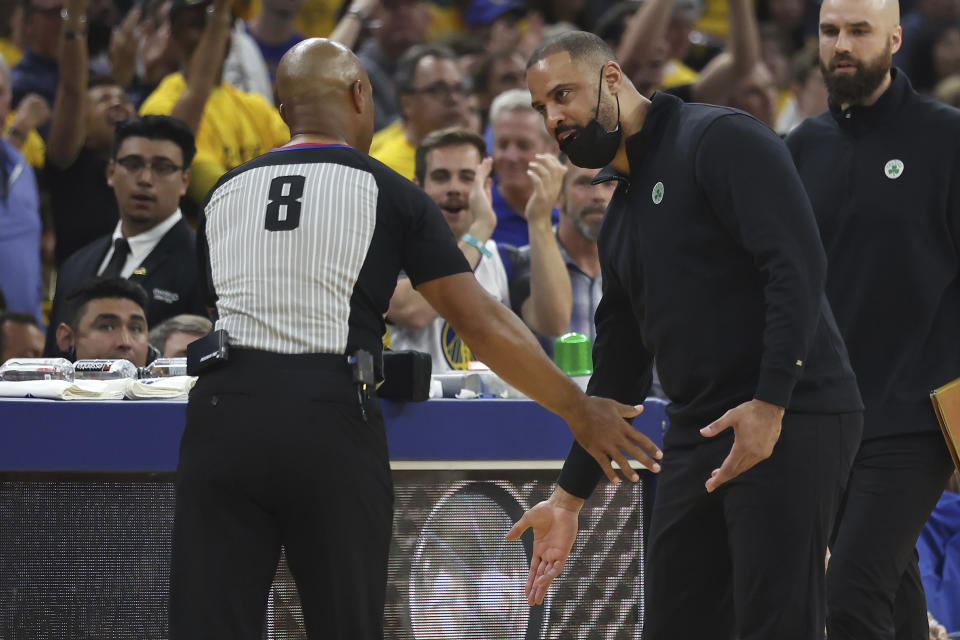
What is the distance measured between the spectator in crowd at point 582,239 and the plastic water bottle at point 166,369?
1.81 metres

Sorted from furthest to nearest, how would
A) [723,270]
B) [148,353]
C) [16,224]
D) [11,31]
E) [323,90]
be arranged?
1. [11,31]
2. [16,224]
3. [148,353]
4. [323,90]
5. [723,270]

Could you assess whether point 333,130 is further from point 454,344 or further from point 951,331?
point 454,344

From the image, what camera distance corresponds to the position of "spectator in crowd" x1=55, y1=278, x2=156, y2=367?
5.26 meters

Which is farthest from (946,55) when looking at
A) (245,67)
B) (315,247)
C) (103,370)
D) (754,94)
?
(315,247)

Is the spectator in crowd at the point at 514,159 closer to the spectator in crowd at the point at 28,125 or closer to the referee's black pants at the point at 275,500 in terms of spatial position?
the spectator in crowd at the point at 28,125

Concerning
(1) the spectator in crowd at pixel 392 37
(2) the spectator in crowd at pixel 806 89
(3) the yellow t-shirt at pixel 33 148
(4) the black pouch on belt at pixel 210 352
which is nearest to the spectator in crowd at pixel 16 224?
(3) the yellow t-shirt at pixel 33 148

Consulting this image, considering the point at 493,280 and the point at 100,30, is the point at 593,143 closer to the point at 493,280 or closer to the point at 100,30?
the point at 493,280

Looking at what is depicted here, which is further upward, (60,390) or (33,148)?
(33,148)

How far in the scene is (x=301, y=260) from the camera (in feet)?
9.87

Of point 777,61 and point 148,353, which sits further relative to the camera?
point 777,61

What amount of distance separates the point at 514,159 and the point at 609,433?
3.40 meters

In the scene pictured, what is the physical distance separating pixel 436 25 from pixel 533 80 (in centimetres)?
625

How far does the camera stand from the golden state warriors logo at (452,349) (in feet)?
18.2

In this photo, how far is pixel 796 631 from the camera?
2.98 m
